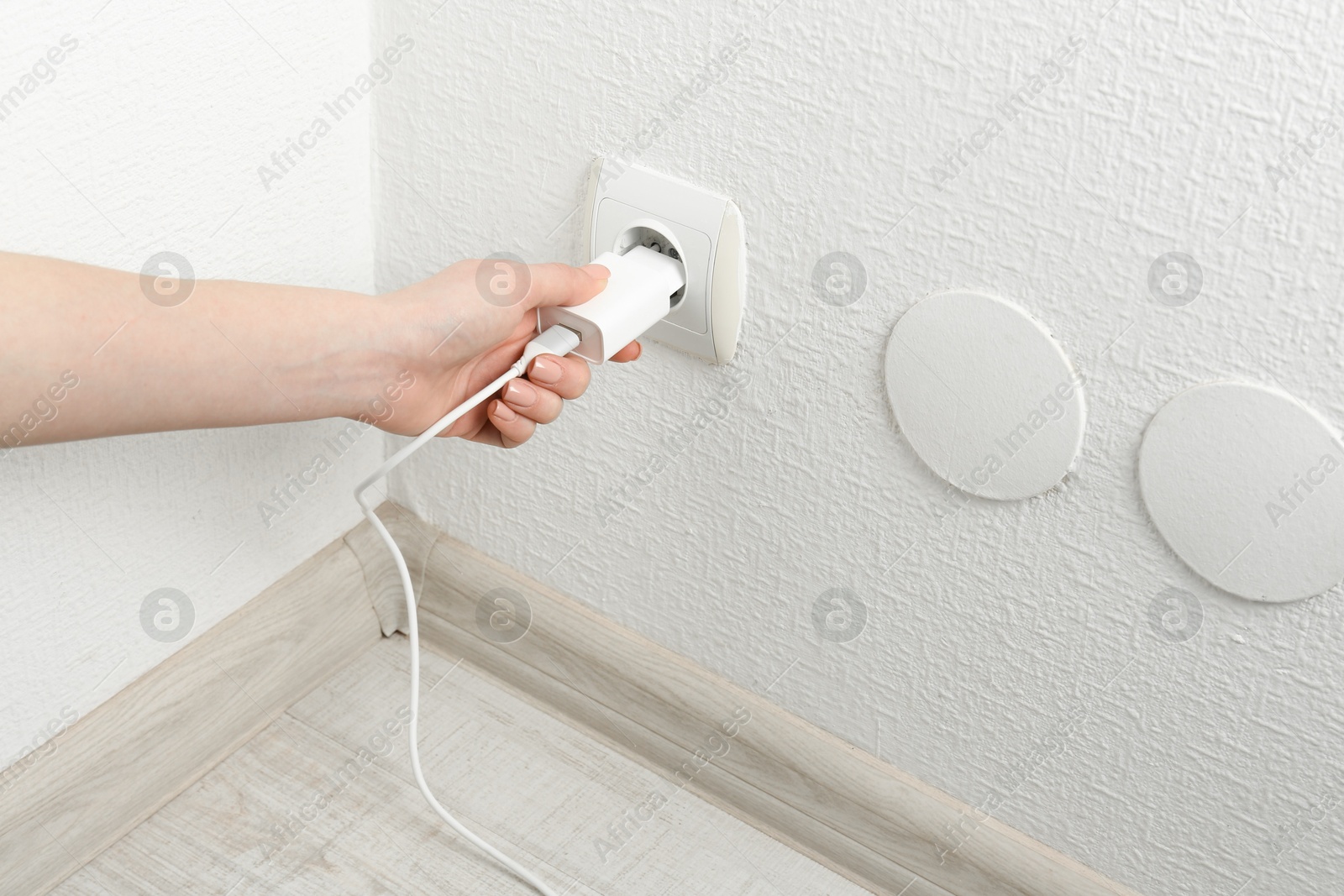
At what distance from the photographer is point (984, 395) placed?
1.65 feet

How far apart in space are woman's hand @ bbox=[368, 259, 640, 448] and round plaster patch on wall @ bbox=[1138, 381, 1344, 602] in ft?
0.84

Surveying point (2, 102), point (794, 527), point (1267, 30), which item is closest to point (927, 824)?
point (794, 527)

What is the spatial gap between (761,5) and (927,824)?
42cm

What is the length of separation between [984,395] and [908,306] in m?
0.05

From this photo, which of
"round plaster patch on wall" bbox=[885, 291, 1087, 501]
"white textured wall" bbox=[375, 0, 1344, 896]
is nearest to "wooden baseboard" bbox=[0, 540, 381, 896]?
"white textured wall" bbox=[375, 0, 1344, 896]

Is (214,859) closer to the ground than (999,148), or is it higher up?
closer to the ground

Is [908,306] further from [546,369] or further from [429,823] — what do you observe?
[429,823]

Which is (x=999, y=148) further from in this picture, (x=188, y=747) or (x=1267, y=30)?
(x=188, y=747)

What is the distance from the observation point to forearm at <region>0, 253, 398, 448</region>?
0.45 metres

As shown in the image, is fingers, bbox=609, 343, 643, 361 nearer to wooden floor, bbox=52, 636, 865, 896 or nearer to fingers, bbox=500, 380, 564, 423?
fingers, bbox=500, 380, 564, 423

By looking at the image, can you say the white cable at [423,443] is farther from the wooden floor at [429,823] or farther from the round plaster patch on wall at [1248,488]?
the round plaster patch on wall at [1248,488]

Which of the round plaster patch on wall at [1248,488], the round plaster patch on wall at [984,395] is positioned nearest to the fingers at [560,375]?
the round plaster patch on wall at [984,395]

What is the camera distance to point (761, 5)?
0.49 meters

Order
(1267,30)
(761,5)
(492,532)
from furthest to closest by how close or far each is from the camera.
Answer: (492,532)
(761,5)
(1267,30)
